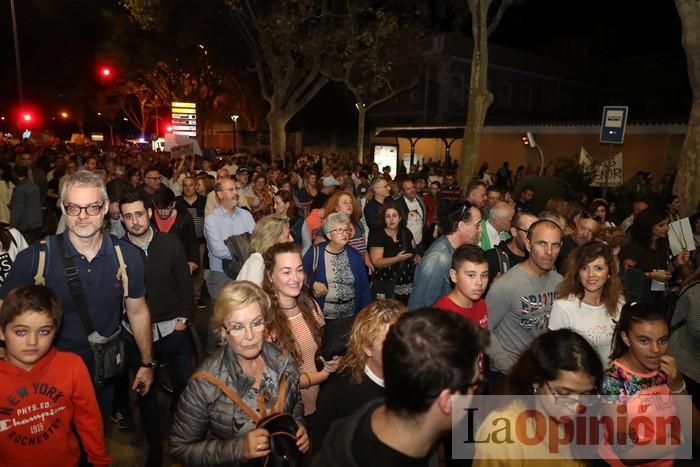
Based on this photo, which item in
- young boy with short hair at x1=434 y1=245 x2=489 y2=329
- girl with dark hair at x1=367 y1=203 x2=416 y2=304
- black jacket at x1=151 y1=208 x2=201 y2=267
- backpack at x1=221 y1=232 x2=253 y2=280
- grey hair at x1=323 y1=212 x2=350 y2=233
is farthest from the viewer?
girl with dark hair at x1=367 y1=203 x2=416 y2=304

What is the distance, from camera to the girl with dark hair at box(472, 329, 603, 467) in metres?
2.08

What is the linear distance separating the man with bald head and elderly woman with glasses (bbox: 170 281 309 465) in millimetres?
3924

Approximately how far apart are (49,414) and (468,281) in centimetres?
275

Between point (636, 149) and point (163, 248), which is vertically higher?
point (636, 149)

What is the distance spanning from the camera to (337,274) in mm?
4711

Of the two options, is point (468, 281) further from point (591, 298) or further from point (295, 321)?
point (295, 321)

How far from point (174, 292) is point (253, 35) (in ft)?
72.8

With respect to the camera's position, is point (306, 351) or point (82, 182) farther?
point (306, 351)

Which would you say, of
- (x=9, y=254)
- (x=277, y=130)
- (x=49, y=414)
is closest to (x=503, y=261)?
(x=49, y=414)

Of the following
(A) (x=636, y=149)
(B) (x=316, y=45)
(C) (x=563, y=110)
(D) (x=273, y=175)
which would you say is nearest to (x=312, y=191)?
(D) (x=273, y=175)

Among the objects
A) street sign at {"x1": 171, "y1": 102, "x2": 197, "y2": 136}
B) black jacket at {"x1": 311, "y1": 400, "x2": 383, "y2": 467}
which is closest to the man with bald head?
black jacket at {"x1": 311, "y1": 400, "x2": 383, "y2": 467}

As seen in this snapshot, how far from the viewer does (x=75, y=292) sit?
122 inches

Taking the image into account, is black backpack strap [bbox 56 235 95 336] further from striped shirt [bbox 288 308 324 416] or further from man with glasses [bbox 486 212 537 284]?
man with glasses [bbox 486 212 537 284]

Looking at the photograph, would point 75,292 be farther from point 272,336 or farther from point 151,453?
point 151,453
